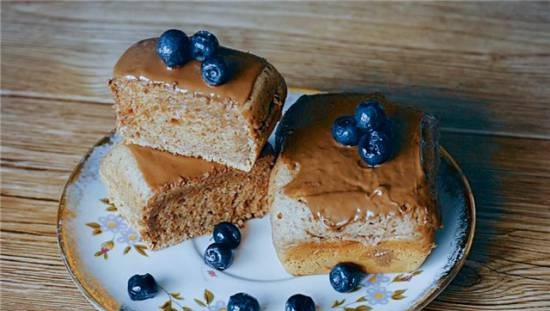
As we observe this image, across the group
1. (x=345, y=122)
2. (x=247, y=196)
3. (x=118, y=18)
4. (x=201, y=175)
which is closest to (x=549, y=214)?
(x=345, y=122)

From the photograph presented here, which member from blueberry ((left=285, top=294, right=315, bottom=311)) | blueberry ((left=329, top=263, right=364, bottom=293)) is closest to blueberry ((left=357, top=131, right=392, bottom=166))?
blueberry ((left=329, top=263, right=364, bottom=293))

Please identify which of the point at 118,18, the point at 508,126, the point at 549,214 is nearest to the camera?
the point at 549,214

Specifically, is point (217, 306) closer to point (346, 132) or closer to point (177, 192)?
point (177, 192)

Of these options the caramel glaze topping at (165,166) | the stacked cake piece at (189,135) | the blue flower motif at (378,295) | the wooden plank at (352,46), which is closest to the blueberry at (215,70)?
the stacked cake piece at (189,135)

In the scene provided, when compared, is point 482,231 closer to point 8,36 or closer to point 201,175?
point 201,175

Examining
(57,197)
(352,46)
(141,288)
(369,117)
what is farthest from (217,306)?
(352,46)

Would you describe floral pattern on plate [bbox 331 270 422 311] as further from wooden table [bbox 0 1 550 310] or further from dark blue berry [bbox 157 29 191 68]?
dark blue berry [bbox 157 29 191 68]
